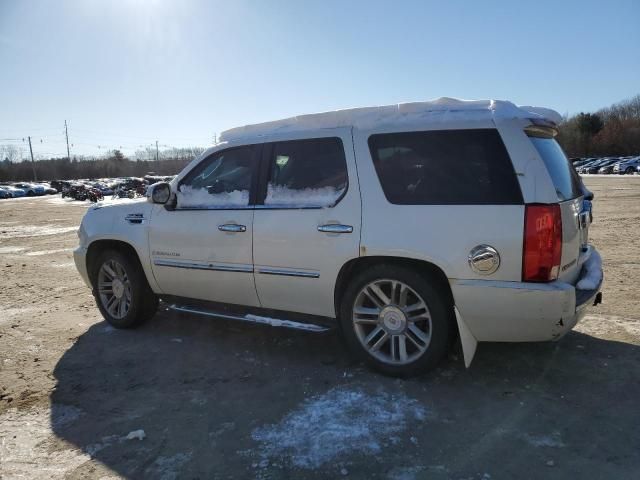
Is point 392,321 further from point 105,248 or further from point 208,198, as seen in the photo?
point 105,248

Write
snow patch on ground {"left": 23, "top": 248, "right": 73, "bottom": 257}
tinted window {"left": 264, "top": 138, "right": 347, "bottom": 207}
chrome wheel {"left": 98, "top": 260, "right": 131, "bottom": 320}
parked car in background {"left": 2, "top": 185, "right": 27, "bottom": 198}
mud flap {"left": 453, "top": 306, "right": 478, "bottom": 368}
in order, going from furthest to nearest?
parked car in background {"left": 2, "top": 185, "right": 27, "bottom": 198} < snow patch on ground {"left": 23, "top": 248, "right": 73, "bottom": 257} < chrome wheel {"left": 98, "top": 260, "right": 131, "bottom": 320} < tinted window {"left": 264, "top": 138, "right": 347, "bottom": 207} < mud flap {"left": 453, "top": 306, "right": 478, "bottom": 368}

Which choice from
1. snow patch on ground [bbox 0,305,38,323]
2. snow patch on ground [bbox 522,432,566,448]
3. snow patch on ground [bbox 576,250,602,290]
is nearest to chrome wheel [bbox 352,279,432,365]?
snow patch on ground [bbox 522,432,566,448]

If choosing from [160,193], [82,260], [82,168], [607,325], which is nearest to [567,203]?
[607,325]

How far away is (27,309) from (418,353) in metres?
5.01

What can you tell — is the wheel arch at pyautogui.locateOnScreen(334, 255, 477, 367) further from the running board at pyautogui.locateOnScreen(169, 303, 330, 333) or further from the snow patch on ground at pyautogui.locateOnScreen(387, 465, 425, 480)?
Result: the snow patch on ground at pyautogui.locateOnScreen(387, 465, 425, 480)

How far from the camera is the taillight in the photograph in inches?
121

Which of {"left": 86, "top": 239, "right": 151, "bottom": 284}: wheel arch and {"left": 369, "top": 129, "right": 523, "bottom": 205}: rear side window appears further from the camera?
{"left": 86, "top": 239, "right": 151, "bottom": 284}: wheel arch

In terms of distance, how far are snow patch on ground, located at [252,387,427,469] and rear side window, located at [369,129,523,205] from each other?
1.40 m

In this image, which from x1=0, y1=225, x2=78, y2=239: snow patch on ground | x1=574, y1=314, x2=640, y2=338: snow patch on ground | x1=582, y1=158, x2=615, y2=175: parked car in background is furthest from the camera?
x1=582, y1=158, x2=615, y2=175: parked car in background

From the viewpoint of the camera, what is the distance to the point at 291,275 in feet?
12.9

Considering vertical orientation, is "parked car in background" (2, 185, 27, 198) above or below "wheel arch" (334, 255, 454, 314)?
below

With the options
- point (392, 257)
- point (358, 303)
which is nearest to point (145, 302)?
point (358, 303)

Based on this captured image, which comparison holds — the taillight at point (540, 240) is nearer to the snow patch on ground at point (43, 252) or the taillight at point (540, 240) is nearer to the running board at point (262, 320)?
the running board at point (262, 320)

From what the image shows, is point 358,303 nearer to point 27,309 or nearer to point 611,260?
point 27,309
